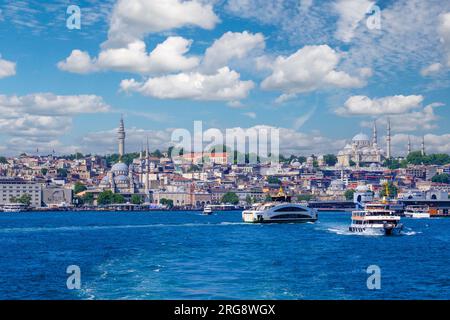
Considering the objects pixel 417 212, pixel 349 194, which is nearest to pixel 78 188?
pixel 349 194

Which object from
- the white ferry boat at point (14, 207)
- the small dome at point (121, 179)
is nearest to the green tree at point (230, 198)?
the small dome at point (121, 179)

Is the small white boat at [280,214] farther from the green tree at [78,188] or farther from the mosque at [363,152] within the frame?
the mosque at [363,152]

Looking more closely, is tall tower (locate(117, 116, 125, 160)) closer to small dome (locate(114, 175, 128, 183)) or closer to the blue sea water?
small dome (locate(114, 175, 128, 183))

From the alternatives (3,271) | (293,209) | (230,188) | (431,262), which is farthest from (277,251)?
(230,188)
